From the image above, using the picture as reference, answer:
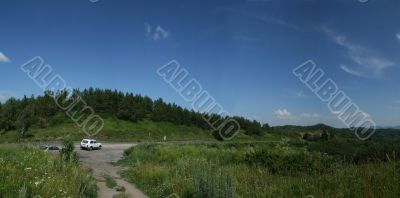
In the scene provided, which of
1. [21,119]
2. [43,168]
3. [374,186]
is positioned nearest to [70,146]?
[43,168]

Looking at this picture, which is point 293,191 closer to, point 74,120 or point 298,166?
point 298,166

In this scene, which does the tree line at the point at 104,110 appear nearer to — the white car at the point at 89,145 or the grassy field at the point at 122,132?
the grassy field at the point at 122,132

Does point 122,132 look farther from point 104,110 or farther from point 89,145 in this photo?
point 89,145

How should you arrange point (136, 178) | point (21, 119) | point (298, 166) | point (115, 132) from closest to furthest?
point (298, 166) < point (136, 178) < point (21, 119) < point (115, 132)

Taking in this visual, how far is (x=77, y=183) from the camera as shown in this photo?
14.1 m

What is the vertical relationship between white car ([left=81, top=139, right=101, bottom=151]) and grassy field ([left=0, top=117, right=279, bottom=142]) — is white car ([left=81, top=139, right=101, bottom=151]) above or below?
below

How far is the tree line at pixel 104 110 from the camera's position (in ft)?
300

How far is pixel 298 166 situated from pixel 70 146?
14650 mm

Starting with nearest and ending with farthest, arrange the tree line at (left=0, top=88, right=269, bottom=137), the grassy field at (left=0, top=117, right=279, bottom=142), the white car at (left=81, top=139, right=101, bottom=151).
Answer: the white car at (left=81, top=139, right=101, bottom=151), the grassy field at (left=0, top=117, right=279, bottom=142), the tree line at (left=0, top=88, right=269, bottom=137)

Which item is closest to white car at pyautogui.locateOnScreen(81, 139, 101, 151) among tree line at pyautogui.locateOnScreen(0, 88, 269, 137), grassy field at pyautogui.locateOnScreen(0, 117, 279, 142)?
grassy field at pyautogui.locateOnScreen(0, 117, 279, 142)

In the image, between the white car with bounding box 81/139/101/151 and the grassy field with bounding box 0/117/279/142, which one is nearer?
the white car with bounding box 81/139/101/151

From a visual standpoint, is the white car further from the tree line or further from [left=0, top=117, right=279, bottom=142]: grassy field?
the tree line

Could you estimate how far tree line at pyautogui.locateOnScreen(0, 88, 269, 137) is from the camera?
91562 mm

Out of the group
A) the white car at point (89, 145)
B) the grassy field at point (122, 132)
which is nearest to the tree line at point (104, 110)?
the grassy field at point (122, 132)
